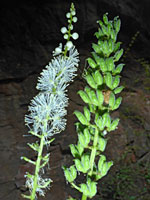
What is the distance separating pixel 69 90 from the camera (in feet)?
5.21

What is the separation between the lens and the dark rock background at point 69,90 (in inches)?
53.5

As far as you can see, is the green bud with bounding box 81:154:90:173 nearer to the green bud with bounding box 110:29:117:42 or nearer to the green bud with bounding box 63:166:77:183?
the green bud with bounding box 63:166:77:183

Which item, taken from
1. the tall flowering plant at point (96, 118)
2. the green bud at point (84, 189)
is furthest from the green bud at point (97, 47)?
the green bud at point (84, 189)

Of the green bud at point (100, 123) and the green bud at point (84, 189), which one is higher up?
the green bud at point (100, 123)

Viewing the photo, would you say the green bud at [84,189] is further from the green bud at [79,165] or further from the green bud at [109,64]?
the green bud at [109,64]

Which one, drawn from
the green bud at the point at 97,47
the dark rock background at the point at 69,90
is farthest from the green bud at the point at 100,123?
the dark rock background at the point at 69,90

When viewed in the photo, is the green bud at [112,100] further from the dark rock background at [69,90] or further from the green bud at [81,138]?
the dark rock background at [69,90]

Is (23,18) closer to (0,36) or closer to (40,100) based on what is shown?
(0,36)

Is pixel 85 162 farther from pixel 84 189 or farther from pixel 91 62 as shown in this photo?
pixel 91 62

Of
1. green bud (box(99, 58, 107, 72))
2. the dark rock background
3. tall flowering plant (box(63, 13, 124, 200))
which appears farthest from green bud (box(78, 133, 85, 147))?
the dark rock background

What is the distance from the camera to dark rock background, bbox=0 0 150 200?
136 cm

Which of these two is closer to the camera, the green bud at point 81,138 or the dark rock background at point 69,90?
the green bud at point 81,138

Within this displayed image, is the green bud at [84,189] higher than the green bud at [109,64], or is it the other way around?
the green bud at [109,64]

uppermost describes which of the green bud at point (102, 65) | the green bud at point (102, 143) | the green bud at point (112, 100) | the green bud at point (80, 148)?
the green bud at point (102, 65)
